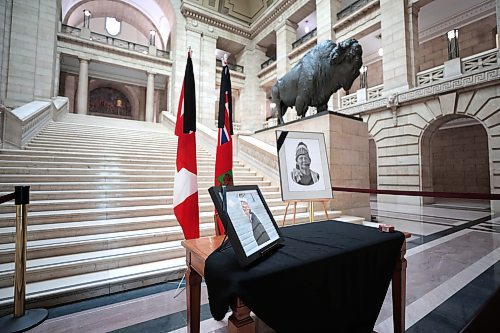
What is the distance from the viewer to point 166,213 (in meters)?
4.06

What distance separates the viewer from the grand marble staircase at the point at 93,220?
254 centimetres

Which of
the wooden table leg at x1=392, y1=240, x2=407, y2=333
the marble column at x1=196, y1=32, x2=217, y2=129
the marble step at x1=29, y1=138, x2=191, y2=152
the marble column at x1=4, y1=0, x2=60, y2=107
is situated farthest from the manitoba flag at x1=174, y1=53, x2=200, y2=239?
the marble column at x1=196, y1=32, x2=217, y2=129

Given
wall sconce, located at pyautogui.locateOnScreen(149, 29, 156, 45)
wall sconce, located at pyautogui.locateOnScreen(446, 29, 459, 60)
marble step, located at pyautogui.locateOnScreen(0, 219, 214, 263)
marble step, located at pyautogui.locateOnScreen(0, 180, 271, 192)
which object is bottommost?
marble step, located at pyautogui.locateOnScreen(0, 219, 214, 263)

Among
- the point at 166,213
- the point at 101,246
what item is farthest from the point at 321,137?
the point at 101,246

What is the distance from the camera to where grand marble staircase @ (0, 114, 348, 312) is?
254 cm

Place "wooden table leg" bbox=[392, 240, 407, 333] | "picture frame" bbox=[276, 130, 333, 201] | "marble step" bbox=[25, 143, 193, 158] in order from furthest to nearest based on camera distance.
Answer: "marble step" bbox=[25, 143, 193, 158], "picture frame" bbox=[276, 130, 333, 201], "wooden table leg" bbox=[392, 240, 407, 333]

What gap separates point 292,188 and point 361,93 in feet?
33.5

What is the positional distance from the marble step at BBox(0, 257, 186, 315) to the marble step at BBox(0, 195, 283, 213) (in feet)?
4.60

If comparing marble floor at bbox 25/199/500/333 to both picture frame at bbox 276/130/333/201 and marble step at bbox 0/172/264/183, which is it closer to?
picture frame at bbox 276/130/333/201

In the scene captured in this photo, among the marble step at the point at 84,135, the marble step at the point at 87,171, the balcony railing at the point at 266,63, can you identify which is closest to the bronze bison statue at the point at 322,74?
the marble step at the point at 87,171

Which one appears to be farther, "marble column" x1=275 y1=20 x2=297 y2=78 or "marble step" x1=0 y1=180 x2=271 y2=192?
"marble column" x1=275 y1=20 x2=297 y2=78

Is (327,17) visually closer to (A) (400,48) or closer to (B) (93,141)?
(A) (400,48)

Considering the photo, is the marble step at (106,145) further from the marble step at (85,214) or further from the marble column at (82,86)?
the marble column at (82,86)

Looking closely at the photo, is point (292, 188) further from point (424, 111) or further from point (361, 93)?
point (361, 93)
